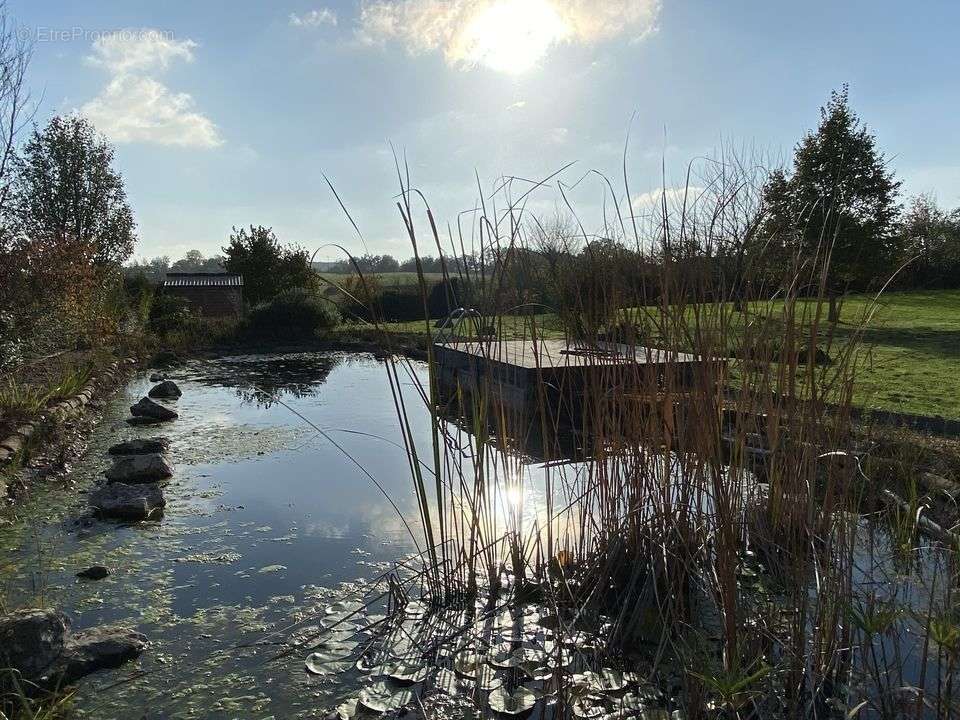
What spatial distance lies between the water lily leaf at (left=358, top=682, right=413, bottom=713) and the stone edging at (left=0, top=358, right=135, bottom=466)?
3224 millimetres

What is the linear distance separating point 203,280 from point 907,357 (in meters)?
17.3

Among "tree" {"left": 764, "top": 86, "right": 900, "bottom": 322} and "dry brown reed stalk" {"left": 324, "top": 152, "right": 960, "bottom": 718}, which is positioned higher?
"tree" {"left": 764, "top": 86, "right": 900, "bottom": 322}

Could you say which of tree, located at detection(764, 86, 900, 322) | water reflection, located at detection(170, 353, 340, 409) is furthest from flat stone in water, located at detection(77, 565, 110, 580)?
tree, located at detection(764, 86, 900, 322)

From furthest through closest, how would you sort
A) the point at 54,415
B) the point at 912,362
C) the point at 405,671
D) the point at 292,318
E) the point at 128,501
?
the point at 292,318 < the point at 912,362 < the point at 54,415 < the point at 128,501 < the point at 405,671

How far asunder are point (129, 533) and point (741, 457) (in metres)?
2.98

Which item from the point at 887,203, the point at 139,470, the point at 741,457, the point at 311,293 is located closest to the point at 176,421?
the point at 139,470

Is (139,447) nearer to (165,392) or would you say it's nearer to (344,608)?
(165,392)

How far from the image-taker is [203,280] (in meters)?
19.5

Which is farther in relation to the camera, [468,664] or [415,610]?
[415,610]

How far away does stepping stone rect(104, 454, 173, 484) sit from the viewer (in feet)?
14.4

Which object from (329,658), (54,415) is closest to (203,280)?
(54,415)

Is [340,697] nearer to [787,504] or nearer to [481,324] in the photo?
[481,324]

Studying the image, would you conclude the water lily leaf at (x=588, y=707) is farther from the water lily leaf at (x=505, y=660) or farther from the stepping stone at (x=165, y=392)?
the stepping stone at (x=165, y=392)

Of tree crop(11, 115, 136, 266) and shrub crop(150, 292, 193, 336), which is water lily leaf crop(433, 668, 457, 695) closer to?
shrub crop(150, 292, 193, 336)
